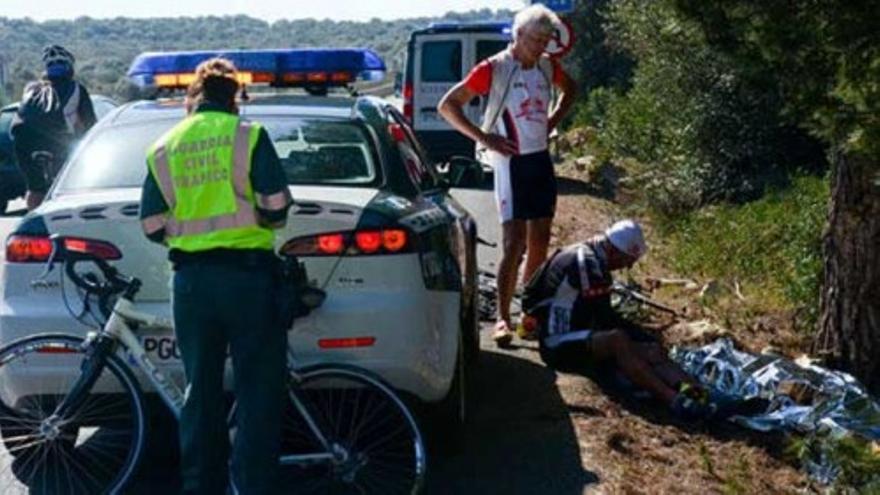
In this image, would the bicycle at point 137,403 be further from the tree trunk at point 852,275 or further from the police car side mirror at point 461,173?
the tree trunk at point 852,275

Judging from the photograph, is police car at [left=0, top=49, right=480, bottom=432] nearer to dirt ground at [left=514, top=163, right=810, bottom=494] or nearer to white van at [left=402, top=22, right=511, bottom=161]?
dirt ground at [left=514, top=163, right=810, bottom=494]

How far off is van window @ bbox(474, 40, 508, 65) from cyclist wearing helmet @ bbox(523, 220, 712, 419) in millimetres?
12690

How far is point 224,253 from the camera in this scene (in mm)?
4566

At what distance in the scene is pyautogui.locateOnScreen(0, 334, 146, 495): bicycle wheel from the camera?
5152 millimetres

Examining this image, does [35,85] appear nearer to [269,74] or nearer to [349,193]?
[269,74]

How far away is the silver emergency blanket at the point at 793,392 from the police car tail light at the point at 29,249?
3.38 meters

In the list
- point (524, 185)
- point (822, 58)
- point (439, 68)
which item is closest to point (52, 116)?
point (524, 185)

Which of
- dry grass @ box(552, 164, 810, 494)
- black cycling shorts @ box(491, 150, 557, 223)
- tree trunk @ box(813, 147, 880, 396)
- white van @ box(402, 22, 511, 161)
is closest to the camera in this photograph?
dry grass @ box(552, 164, 810, 494)

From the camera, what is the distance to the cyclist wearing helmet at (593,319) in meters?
6.79

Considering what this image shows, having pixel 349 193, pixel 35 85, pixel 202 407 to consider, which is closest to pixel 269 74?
pixel 35 85

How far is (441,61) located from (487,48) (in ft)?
2.33

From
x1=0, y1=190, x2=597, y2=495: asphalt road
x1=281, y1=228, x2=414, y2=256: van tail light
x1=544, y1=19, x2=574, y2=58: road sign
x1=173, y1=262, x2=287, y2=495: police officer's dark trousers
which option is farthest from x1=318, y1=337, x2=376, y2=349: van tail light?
x1=544, y1=19, x2=574, y2=58: road sign

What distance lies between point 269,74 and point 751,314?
5943mm

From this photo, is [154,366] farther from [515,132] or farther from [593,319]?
[515,132]
